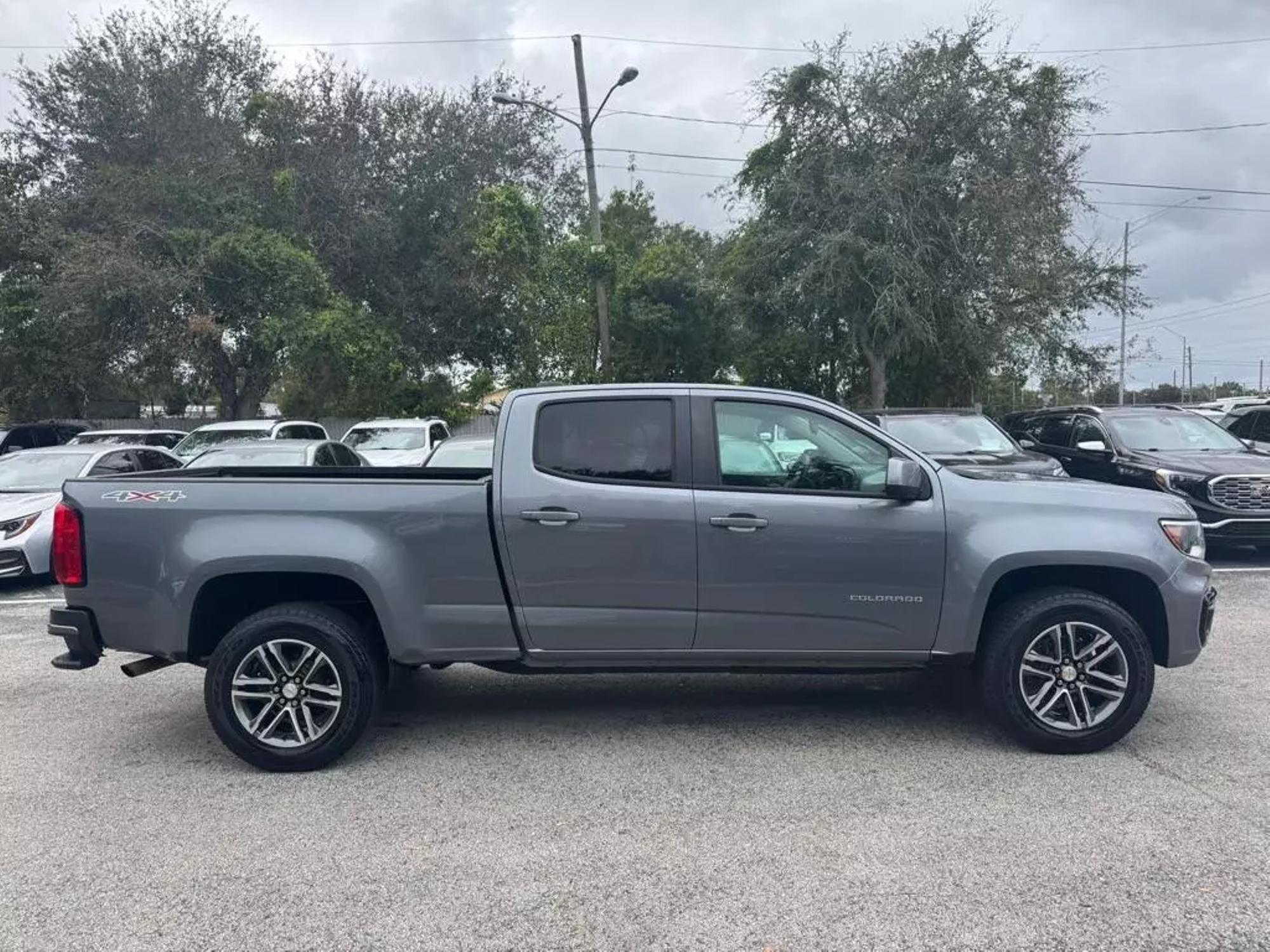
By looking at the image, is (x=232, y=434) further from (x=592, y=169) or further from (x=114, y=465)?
(x=592, y=169)

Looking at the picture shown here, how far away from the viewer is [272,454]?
10977 mm

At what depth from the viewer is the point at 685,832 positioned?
392 centimetres

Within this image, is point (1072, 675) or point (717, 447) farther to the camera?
point (717, 447)

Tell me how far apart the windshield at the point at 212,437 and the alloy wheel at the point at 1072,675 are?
11.8 metres

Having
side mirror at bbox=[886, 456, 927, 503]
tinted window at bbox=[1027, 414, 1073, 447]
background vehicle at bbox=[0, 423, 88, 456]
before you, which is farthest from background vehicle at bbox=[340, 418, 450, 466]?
side mirror at bbox=[886, 456, 927, 503]

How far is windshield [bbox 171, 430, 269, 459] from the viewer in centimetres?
1402

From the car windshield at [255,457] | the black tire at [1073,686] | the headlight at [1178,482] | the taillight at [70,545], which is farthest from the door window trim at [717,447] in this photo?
the car windshield at [255,457]

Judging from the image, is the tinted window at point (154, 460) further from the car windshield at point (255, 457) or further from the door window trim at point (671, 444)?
the door window trim at point (671, 444)

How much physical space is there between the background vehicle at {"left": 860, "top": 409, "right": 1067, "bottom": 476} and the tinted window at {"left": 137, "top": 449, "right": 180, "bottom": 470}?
8822 millimetres

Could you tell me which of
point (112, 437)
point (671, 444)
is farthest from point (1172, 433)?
point (112, 437)

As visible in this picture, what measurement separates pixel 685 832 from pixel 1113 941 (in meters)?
1.59

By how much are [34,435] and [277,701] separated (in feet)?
55.9

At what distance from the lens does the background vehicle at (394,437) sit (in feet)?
52.1

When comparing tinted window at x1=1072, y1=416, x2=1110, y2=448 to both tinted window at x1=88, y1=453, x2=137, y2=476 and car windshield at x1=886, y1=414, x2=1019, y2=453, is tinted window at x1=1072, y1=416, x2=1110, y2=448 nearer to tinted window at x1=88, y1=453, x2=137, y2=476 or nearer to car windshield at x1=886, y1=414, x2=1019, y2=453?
car windshield at x1=886, y1=414, x2=1019, y2=453
